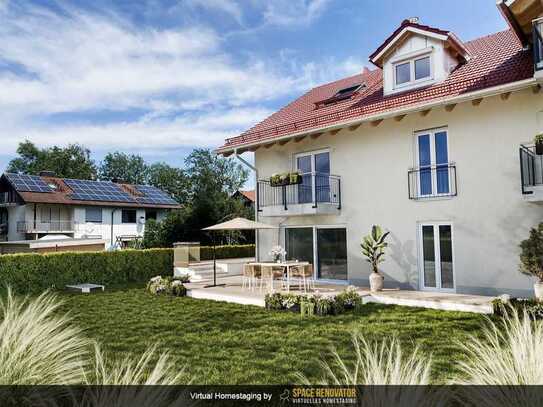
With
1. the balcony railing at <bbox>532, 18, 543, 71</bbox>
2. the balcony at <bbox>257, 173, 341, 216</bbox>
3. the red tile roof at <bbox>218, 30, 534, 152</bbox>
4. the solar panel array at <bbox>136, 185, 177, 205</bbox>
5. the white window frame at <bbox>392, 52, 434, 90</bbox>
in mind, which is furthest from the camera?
the solar panel array at <bbox>136, 185, 177, 205</bbox>

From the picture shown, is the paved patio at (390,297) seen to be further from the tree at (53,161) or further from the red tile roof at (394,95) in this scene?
the tree at (53,161)

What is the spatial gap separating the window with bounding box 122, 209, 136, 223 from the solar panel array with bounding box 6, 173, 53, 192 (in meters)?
6.06

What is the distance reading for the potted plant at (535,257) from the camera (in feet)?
29.0

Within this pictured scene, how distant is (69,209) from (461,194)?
105 ft

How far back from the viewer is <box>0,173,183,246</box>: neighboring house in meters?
33.2

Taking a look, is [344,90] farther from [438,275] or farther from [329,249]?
[438,275]

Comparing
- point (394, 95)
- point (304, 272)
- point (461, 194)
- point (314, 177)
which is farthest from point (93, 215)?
point (461, 194)

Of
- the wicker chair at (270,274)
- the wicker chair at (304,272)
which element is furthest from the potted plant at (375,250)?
the wicker chair at (270,274)

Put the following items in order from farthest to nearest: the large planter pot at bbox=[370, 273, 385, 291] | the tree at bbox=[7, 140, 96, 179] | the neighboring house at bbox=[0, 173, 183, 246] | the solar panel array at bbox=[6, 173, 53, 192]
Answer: the tree at bbox=[7, 140, 96, 179], the neighboring house at bbox=[0, 173, 183, 246], the solar panel array at bbox=[6, 173, 53, 192], the large planter pot at bbox=[370, 273, 385, 291]

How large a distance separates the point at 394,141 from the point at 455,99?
2311mm

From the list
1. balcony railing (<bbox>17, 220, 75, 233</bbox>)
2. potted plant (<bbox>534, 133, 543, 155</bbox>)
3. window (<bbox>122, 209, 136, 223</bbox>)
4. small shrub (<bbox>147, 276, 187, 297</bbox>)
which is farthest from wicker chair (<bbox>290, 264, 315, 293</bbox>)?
window (<bbox>122, 209, 136, 223</bbox>)

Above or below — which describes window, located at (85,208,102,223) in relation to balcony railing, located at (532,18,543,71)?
below

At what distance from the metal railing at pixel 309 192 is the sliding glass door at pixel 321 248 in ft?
3.45

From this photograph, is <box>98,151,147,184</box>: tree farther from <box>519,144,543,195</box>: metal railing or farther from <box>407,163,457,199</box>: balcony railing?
<box>519,144,543,195</box>: metal railing
